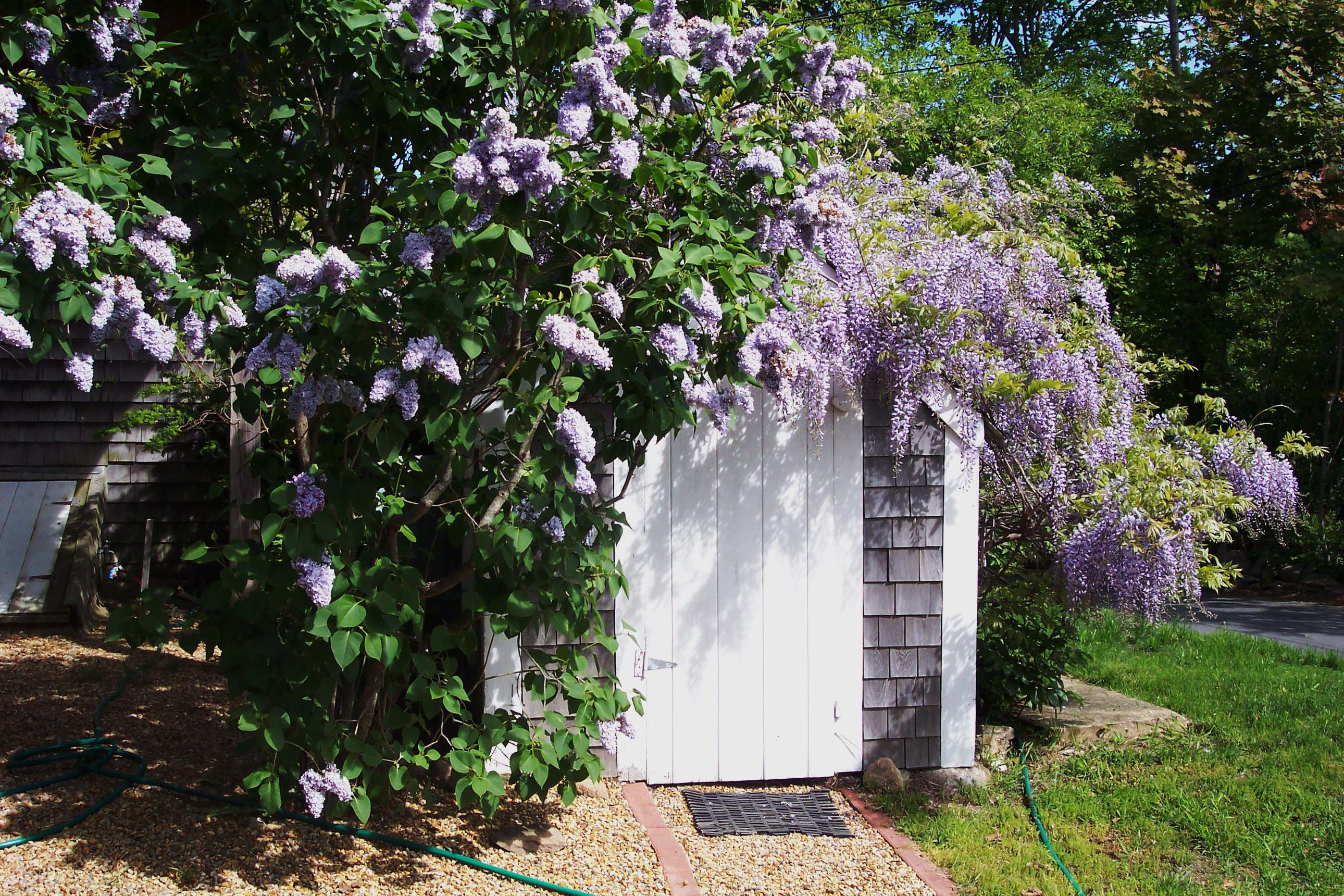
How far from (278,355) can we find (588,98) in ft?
3.52

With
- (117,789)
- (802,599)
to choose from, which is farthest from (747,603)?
(117,789)

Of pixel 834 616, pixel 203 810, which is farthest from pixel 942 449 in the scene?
pixel 203 810

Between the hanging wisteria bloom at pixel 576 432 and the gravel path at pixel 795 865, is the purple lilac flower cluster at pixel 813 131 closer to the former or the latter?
the hanging wisteria bloom at pixel 576 432

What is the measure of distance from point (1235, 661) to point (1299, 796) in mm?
2898

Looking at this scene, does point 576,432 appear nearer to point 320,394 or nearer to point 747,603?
point 320,394

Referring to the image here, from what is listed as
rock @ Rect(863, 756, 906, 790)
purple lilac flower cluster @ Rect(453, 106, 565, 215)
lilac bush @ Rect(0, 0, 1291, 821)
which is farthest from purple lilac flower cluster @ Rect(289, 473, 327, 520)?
rock @ Rect(863, 756, 906, 790)

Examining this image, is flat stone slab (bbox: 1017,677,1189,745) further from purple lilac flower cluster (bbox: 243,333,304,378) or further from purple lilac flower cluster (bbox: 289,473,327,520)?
purple lilac flower cluster (bbox: 243,333,304,378)

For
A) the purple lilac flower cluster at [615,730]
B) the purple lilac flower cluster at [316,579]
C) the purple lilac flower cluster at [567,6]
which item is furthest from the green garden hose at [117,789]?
the purple lilac flower cluster at [567,6]

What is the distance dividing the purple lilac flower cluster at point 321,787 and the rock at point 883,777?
7.31 ft

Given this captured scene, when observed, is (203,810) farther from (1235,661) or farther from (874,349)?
(1235,661)

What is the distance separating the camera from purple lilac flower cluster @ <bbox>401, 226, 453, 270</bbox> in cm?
257

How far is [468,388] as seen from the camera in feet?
9.87

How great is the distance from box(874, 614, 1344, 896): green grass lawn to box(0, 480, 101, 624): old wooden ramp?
424 cm

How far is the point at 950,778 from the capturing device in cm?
429
